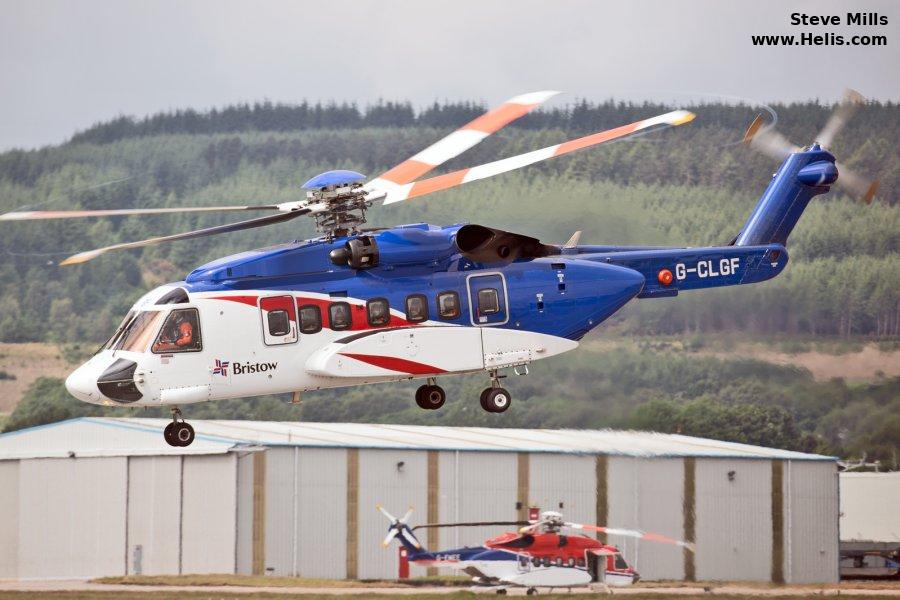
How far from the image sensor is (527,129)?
149 feet

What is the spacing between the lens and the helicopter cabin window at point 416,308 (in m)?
19.2

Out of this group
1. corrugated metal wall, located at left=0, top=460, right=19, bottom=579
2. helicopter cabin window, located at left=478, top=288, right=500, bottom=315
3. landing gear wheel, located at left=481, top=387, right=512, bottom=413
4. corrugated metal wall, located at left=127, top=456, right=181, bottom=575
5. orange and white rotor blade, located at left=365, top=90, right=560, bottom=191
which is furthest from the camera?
corrugated metal wall, located at left=0, top=460, right=19, bottom=579

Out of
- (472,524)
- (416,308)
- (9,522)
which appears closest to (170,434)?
(416,308)

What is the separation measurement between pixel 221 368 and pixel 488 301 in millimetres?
3596

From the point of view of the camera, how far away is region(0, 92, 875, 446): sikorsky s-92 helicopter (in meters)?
18.2

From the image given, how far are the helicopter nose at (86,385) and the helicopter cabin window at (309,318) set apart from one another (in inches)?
100.0

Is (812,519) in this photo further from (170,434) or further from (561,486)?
(170,434)

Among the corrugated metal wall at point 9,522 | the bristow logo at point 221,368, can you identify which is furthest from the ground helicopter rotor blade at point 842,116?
the corrugated metal wall at point 9,522

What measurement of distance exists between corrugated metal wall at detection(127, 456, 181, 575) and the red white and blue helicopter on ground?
5.66 meters

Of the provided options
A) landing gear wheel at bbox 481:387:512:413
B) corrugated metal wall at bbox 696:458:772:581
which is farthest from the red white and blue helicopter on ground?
landing gear wheel at bbox 481:387:512:413

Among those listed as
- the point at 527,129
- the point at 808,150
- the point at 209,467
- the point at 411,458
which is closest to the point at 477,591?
the point at 411,458

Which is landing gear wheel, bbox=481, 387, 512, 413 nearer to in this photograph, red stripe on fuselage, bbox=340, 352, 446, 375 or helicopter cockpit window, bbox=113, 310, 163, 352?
red stripe on fuselage, bbox=340, 352, 446, 375

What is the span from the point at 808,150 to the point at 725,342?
37.9 ft

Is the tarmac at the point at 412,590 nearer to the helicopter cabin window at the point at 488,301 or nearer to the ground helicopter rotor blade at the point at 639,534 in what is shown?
the ground helicopter rotor blade at the point at 639,534
